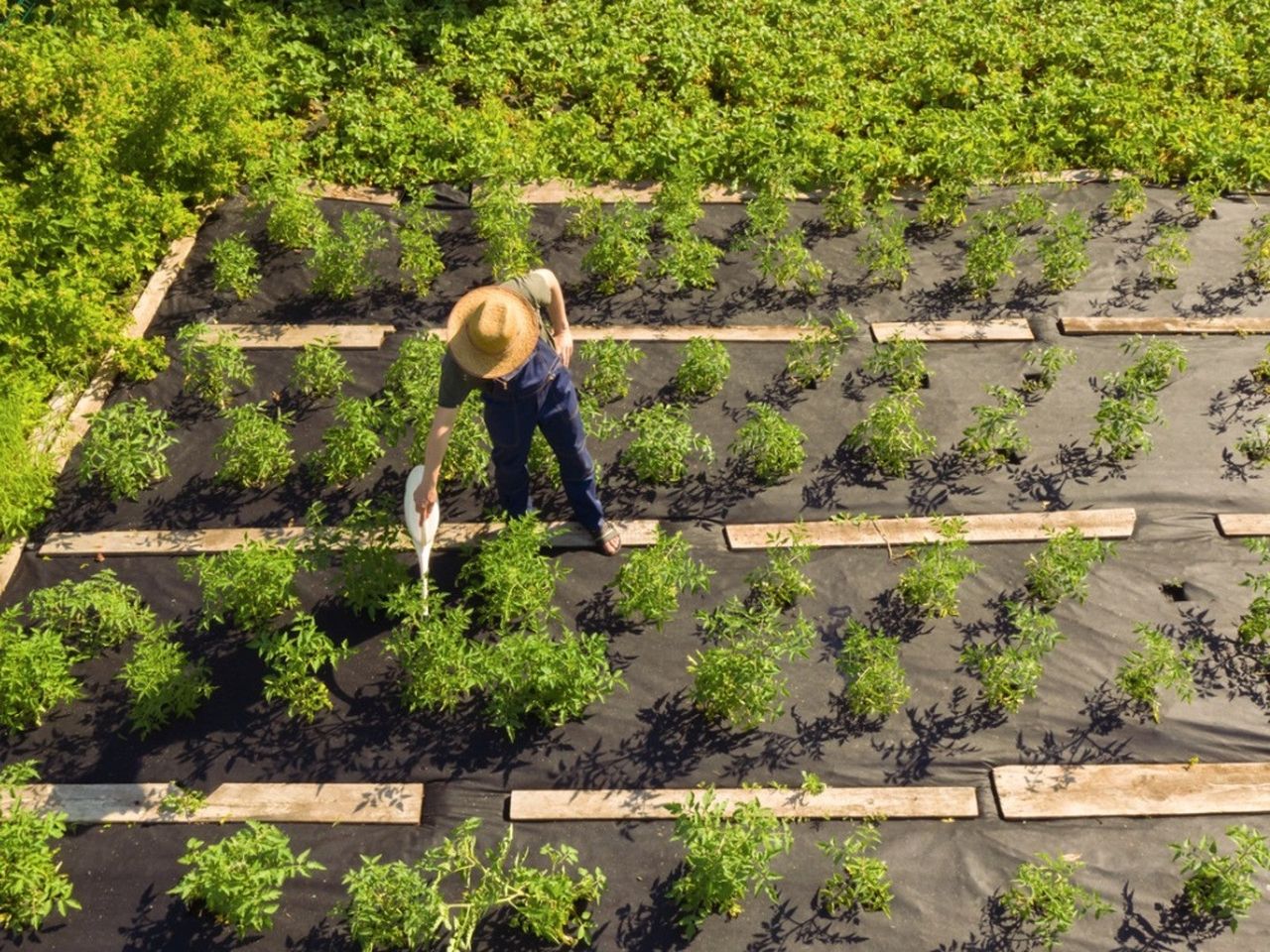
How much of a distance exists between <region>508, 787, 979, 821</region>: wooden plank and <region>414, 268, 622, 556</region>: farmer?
4.97 ft

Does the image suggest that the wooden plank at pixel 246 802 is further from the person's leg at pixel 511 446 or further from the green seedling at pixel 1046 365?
the green seedling at pixel 1046 365

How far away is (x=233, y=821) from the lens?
16.8 ft

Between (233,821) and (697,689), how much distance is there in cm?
247

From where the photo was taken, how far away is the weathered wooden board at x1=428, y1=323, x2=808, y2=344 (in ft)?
23.8

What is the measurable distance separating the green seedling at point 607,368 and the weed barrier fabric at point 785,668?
0.43 ft

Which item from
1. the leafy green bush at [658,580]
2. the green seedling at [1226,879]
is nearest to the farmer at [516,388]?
the leafy green bush at [658,580]

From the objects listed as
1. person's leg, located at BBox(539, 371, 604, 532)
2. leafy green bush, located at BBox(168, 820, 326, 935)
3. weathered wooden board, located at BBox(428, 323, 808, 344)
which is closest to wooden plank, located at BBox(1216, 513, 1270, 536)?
weathered wooden board, located at BBox(428, 323, 808, 344)

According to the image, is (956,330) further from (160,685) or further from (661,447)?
(160,685)

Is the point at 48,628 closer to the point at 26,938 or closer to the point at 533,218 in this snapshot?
the point at 26,938

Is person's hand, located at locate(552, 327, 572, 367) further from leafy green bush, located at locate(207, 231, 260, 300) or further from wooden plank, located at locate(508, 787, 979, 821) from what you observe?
leafy green bush, located at locate(207, 231, 260, 300)

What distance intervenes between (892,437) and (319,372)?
3.81 m

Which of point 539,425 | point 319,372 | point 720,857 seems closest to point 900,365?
point 539,425

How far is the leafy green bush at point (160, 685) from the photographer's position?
5250mm

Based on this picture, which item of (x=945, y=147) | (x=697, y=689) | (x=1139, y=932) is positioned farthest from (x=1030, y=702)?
(x=945, y=147)
